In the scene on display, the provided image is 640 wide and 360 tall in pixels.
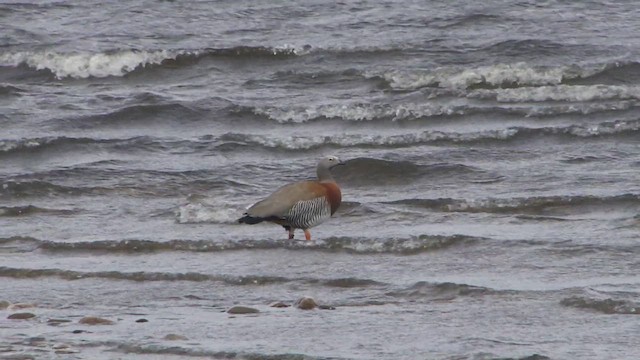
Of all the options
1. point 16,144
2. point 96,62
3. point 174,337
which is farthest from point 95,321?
point 96,62

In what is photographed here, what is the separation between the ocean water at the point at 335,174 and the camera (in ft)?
29.4

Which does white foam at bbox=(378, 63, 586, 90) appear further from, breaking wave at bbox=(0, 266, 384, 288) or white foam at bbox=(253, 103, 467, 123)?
breaking wave at bbox=(0, 266, 384, 288)

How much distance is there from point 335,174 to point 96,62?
760cm

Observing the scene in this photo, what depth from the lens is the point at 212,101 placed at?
1922 cm

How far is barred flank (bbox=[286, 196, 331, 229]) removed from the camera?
12.3m

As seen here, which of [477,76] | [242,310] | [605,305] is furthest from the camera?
[477,76]

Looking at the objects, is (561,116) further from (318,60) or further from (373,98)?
(318,60)

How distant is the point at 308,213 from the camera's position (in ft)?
40.7

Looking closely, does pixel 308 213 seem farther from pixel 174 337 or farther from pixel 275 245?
pixel 174 337

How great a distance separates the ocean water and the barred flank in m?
0.16

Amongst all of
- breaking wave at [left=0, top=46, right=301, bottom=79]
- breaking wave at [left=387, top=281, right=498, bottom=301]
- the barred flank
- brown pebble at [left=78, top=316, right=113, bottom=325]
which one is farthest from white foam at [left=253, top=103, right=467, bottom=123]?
brown pebble at [left=78, top=316, right=113, bottom=325]

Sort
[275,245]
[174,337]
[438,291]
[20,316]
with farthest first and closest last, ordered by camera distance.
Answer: [275,245] → [438,291] → [20,316] → [174,337]

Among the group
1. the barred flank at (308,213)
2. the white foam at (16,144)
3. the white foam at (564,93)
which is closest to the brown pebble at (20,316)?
the barred flank at (308,213)

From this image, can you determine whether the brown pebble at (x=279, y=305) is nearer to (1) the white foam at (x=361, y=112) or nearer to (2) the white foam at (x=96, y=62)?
(1) the white foam at (x=361, y=112)
